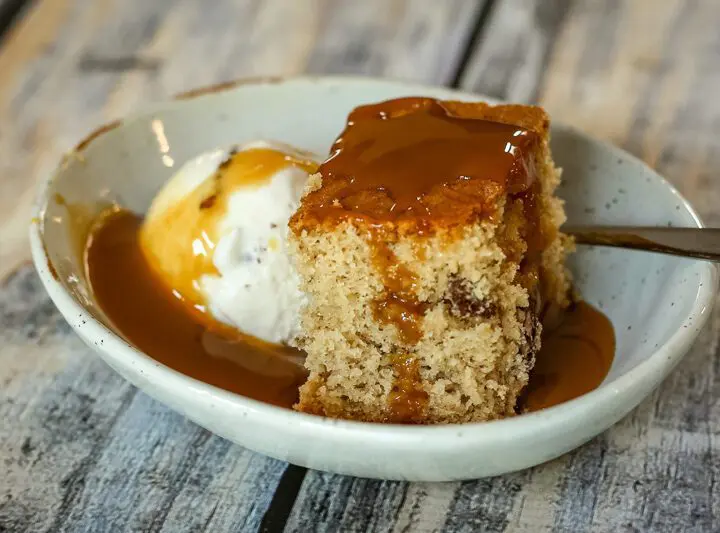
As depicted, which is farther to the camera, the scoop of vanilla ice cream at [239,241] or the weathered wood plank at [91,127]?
the scoop of vanilla ice cream at [239,241]

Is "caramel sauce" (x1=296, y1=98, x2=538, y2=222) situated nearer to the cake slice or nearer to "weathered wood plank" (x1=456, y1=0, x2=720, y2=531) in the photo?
the cake slice

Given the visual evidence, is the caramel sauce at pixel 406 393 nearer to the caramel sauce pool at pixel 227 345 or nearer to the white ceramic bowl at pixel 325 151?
the caramel sauce pool at pixel 227 345

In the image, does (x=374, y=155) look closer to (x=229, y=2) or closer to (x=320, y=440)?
(x=320, y=440)

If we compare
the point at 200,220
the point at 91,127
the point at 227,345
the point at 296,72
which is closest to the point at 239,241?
the point at 200,220

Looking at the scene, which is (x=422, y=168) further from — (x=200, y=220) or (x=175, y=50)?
(x=175, y=50)

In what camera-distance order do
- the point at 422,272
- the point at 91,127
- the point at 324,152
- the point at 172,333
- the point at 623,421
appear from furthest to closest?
the point at 91,127
the point at 324,152
the point at 172,333
the point at 623,421
the point at 422,272

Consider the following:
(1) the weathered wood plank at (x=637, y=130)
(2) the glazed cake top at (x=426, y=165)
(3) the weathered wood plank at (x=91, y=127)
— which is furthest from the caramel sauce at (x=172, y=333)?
(1) the weathered wood plank at (x=637, y=130)
